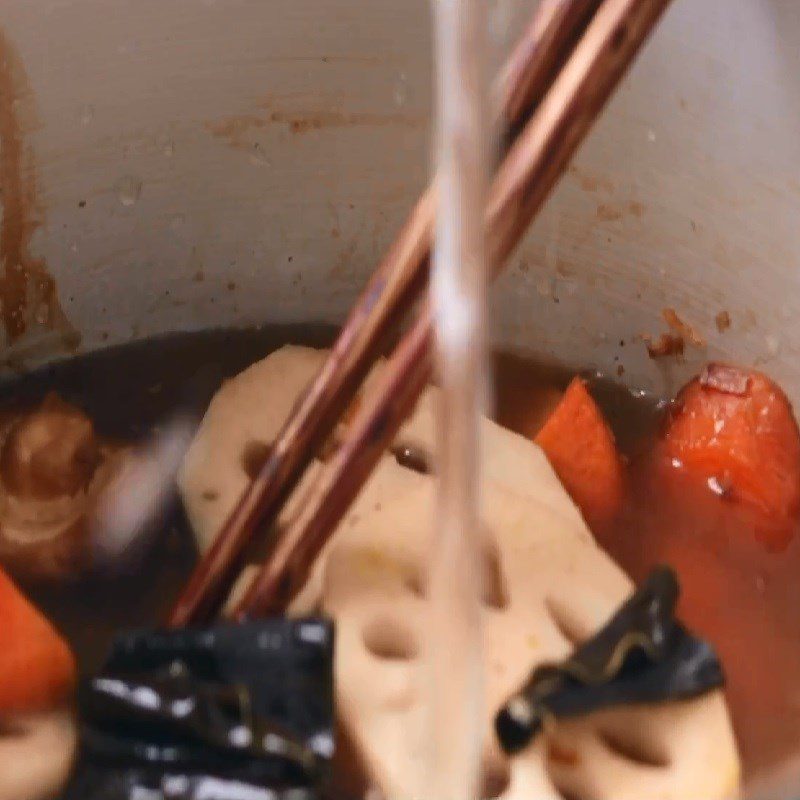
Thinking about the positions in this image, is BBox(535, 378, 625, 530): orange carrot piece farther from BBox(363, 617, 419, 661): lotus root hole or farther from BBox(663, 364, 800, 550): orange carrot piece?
BBox(363, 617, 419, 661): lotus root hole

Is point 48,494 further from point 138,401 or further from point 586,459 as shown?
point 586,459

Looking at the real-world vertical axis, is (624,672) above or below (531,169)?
below

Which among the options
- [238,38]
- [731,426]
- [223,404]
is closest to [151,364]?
[223,404]

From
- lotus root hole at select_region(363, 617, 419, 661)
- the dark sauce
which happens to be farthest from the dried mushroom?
lotus root hole at select_region(363, 617, 419, 661)

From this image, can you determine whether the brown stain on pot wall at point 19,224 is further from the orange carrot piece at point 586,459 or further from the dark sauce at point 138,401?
the orange carrot piece at point 586,459

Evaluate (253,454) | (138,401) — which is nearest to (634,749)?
(253,454)

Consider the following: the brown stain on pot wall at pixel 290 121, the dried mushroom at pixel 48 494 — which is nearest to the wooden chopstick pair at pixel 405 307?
the dried mushroom at pixel 48 494
